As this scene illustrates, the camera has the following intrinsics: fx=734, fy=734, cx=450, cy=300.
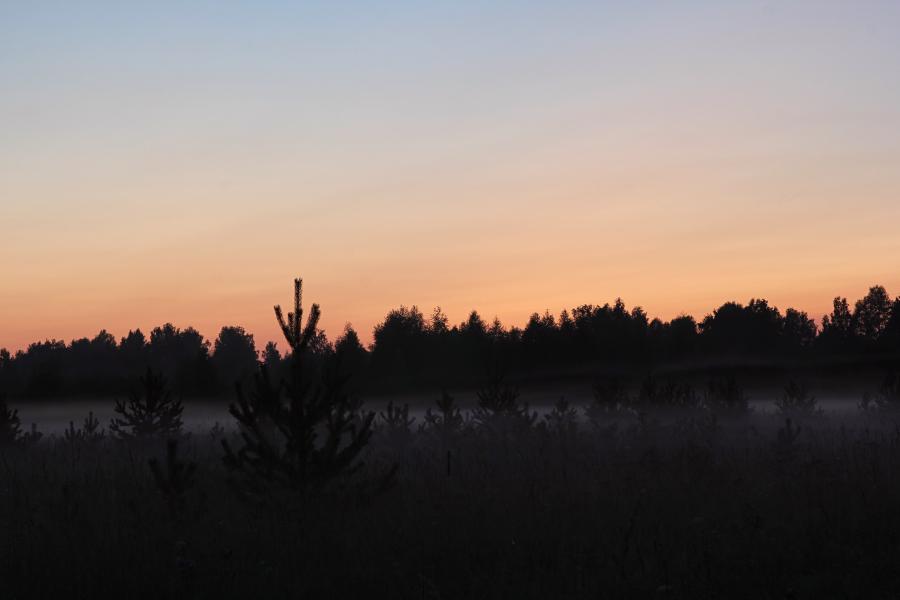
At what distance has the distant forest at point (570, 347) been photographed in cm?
7150

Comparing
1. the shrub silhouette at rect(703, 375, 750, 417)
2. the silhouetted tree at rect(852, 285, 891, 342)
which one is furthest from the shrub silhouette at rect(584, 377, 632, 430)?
the silhouetted tree at rect(852, 285, 891, 342)

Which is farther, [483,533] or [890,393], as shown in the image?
[890,393]

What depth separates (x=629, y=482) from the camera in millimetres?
12227

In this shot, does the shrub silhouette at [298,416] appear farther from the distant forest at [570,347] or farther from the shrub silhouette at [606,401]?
the distant forest at [570,347]

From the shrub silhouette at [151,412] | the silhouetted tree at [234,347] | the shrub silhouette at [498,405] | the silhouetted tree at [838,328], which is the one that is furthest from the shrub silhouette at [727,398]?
the silhouetted tree at [234,347]

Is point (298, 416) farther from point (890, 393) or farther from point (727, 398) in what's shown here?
point (890, 393)

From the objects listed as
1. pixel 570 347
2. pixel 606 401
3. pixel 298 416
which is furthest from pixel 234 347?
pixel 298 416

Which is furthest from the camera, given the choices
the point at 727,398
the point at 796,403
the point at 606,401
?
the point at 796,403

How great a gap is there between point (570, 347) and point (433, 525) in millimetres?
70529

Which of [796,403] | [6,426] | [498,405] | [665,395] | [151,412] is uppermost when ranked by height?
[151,412]

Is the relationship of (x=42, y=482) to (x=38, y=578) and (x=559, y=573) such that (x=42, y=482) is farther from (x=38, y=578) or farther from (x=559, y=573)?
(x=559, y=573)

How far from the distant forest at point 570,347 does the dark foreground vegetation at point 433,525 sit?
37.5 meters

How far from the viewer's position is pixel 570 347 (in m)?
78.5

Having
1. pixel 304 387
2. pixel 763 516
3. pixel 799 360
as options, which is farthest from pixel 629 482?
pixel 799 360
